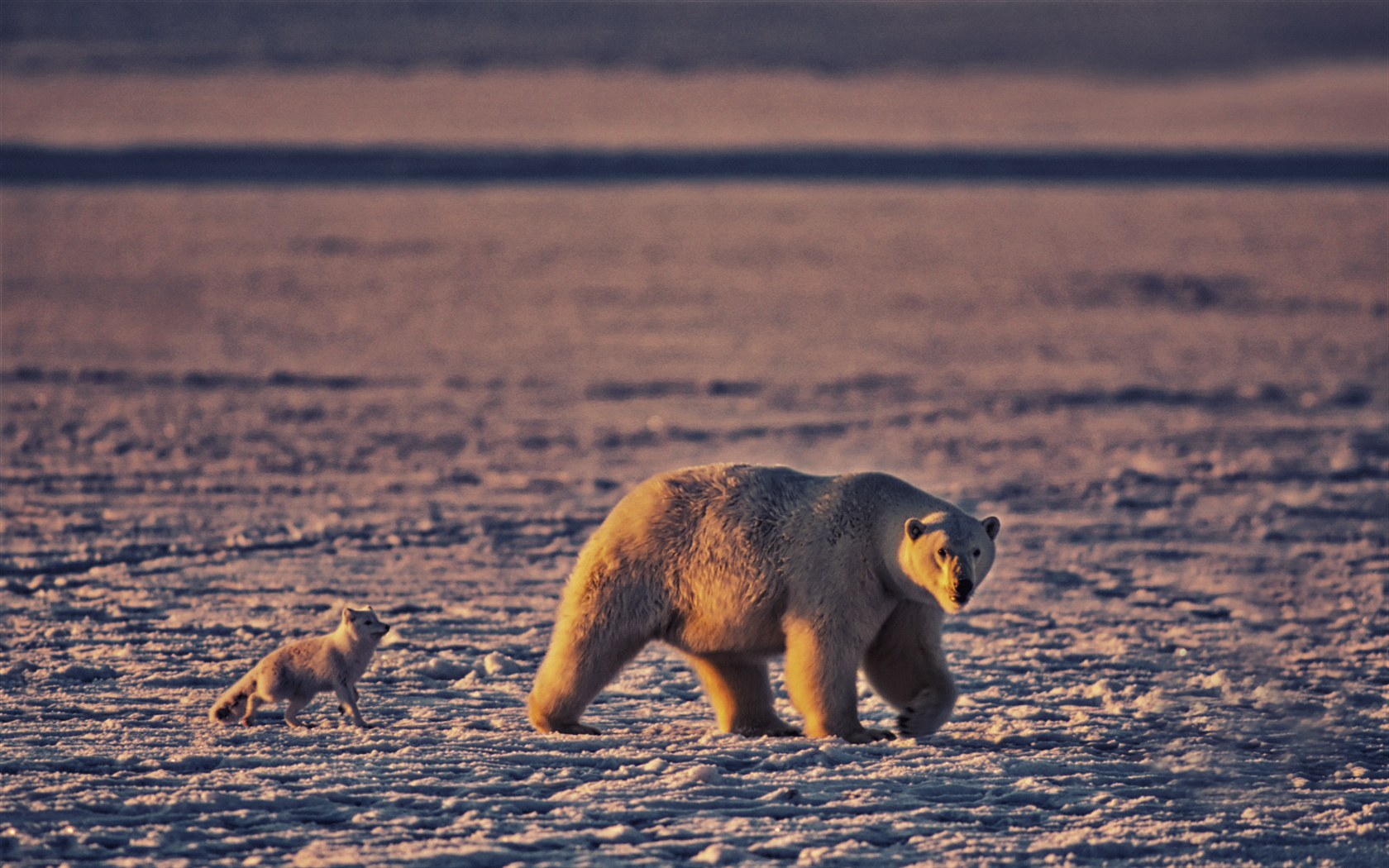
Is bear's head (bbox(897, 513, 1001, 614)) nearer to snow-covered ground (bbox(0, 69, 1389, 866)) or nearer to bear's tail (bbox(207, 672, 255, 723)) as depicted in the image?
snow-covered ground (bbox(0, 69, 1389, 866))

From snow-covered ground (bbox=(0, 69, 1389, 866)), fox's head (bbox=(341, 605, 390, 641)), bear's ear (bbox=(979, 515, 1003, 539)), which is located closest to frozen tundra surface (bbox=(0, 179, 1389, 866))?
snow-covered ground (bbox=(0, 69, 1389, 866))

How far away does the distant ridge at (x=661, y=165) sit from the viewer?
91.6 feet

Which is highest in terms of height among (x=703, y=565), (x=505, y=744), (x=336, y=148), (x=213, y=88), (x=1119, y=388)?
(x=213, y=88)

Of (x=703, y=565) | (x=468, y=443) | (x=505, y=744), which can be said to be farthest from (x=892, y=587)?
(x=468, y=443)

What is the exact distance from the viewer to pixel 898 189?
2736 centimetres

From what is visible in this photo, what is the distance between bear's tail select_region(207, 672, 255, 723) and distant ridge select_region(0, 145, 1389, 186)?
73.3ft

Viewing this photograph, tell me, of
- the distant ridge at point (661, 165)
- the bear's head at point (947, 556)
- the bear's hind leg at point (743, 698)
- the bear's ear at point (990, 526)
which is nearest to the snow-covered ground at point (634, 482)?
the bear's hind leg at point (743, 698)

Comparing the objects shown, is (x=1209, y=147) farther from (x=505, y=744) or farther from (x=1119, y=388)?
(x=505, y=744)

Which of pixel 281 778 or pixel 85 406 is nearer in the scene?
pixel 281 778

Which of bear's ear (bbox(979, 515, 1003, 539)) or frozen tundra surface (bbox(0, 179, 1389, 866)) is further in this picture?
bear's ear (bbox(979, 515, 1003, 539))

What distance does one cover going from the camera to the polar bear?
5590 millimetres

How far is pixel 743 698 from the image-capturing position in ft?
19.5

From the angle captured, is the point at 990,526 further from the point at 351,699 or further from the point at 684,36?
the point at 684,36

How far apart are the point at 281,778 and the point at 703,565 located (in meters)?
1.50
